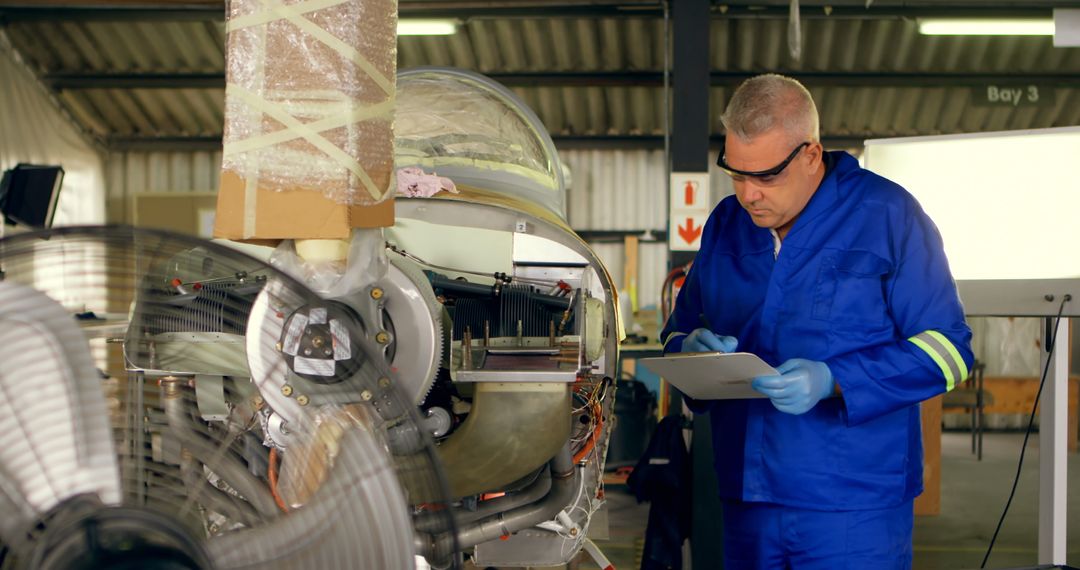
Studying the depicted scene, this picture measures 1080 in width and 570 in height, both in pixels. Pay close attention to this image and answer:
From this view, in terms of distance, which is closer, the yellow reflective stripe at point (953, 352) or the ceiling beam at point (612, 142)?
the yellow reflective stripe at point (953, 352)

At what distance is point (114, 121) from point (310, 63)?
12.5m

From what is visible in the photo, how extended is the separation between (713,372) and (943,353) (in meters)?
0.52

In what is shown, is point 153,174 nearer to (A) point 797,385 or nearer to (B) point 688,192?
(B) point 688,192

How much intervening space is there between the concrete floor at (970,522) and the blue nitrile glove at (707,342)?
5.82 feet

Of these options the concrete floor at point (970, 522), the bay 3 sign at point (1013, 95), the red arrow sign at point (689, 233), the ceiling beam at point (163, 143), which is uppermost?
the bay 3 sign at point (1013, 95)

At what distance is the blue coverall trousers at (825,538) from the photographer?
87.3 inches

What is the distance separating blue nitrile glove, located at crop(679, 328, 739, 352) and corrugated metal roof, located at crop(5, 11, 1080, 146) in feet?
28.7

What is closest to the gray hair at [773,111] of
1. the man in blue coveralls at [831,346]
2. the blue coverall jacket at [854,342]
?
the man in blue coveralls at [831,346]

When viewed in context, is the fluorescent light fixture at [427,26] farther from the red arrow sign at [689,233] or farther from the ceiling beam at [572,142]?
the red arrow sign at [689,233]

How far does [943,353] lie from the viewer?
2170 millimetres

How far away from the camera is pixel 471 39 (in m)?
11.1

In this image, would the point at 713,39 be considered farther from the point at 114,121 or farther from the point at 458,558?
the point at 458,558

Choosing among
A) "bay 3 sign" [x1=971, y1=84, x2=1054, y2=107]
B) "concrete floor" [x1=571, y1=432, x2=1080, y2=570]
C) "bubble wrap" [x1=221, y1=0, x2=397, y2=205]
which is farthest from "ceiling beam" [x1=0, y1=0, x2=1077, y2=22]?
"bubble wrap" [x1=221, y1=0, x2=397, y2=205]

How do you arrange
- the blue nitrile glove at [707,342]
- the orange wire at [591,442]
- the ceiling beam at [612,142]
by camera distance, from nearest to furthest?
1. the blue nitrile glove at [707,342]
2. the orange wire at [591,442]
3. the ceiling beam at [612,142]
